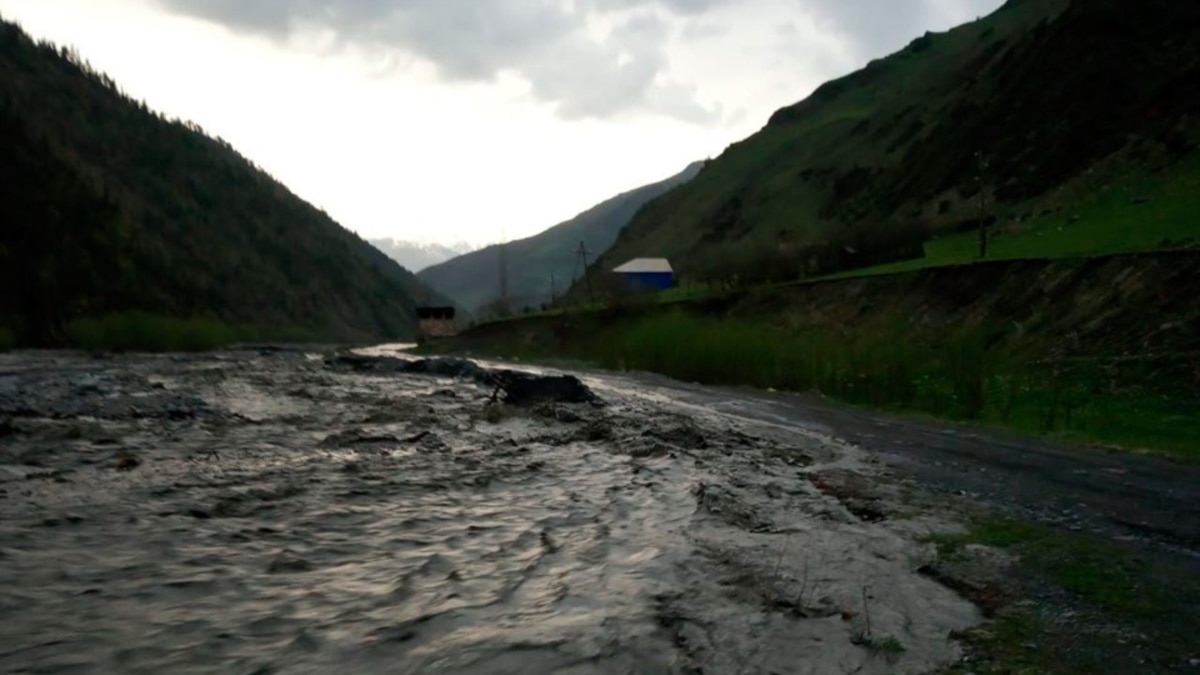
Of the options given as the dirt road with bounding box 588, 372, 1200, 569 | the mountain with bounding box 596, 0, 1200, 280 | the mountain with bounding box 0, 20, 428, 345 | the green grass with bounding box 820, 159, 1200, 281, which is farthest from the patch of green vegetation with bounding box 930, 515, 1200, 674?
the mountain with bounding box 0, 20, 428, 345

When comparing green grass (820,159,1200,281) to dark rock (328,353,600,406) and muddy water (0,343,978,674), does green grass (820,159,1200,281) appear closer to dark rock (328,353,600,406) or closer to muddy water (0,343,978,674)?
dark rock (328,353,600,406)

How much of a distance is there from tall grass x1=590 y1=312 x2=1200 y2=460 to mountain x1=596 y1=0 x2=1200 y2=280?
49.9 ft

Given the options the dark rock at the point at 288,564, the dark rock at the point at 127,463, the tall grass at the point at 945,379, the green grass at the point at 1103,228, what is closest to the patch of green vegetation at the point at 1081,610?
the dark rock at the point at 288,564

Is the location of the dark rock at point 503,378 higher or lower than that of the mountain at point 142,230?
lower

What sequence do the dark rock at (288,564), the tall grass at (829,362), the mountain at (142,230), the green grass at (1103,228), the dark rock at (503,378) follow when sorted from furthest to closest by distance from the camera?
the mountain at (142,230), the green grass at (1103,228), the dark rock at (503,378), the tall grass at (829,362), the dark rock at (288,564)

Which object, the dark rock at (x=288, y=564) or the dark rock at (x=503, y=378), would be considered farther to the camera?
the dark rock at (x=503, y=378)

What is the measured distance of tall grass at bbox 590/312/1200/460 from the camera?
16828mm

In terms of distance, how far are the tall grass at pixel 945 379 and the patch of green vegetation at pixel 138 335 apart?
41.8 metres

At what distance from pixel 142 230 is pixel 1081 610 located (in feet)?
394

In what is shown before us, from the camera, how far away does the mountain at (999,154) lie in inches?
1879

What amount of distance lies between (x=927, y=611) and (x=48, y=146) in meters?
106

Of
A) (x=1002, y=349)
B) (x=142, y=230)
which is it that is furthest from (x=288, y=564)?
(x=142, y=230)

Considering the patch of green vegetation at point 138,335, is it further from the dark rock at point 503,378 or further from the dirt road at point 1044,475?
the dirt road at point 1044,475

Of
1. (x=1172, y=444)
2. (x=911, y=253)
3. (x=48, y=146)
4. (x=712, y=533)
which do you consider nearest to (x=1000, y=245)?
(x=911, y=253)
